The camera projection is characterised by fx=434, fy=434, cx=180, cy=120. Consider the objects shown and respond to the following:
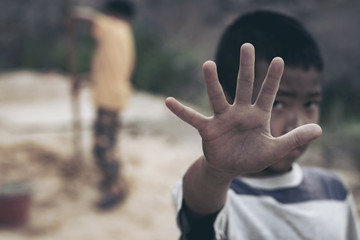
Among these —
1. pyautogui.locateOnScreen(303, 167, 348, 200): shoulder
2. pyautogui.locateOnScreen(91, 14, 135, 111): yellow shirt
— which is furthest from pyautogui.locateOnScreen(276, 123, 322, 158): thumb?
pyautogui.locateOnScreen(91, 14, 135, 111): yellow shirt

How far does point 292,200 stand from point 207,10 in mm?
9095

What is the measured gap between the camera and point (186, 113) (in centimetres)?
85

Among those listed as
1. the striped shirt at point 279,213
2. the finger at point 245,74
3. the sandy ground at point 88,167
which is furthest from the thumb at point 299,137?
the sandy ground at point 88,167

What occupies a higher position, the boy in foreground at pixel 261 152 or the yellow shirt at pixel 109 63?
the boy in foreground at pixel 261 152

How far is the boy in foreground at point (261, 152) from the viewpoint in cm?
85

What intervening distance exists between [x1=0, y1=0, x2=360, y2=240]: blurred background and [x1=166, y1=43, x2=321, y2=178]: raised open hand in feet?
8.81

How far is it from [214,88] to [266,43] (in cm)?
36

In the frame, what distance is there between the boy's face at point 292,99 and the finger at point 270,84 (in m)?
0.25

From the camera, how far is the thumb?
0.82 metres

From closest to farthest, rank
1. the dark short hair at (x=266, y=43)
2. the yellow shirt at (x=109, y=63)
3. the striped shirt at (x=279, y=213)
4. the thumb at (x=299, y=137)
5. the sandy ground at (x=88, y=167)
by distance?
the thumb at (x=299, y=137) < the striped shirt at (x=279, y=213) < the dark short hair at (x=266, y=43) < the sandy ground at (x=88, y=167) < the yellow shirt at (x=109, y=63)

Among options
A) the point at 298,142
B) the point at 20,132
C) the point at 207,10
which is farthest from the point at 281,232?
the point at 207,10

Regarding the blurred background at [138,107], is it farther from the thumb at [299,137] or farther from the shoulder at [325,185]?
the thumb at [299,137]

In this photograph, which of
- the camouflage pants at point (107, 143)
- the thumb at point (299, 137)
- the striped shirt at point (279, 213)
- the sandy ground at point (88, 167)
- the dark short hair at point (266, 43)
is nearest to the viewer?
the thumb at point (299, 137)

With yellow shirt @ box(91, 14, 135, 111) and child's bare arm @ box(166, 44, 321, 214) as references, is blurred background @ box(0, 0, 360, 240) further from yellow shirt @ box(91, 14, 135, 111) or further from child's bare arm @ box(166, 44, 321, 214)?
child's bare arm @ box(166, 44, 321, 214)
